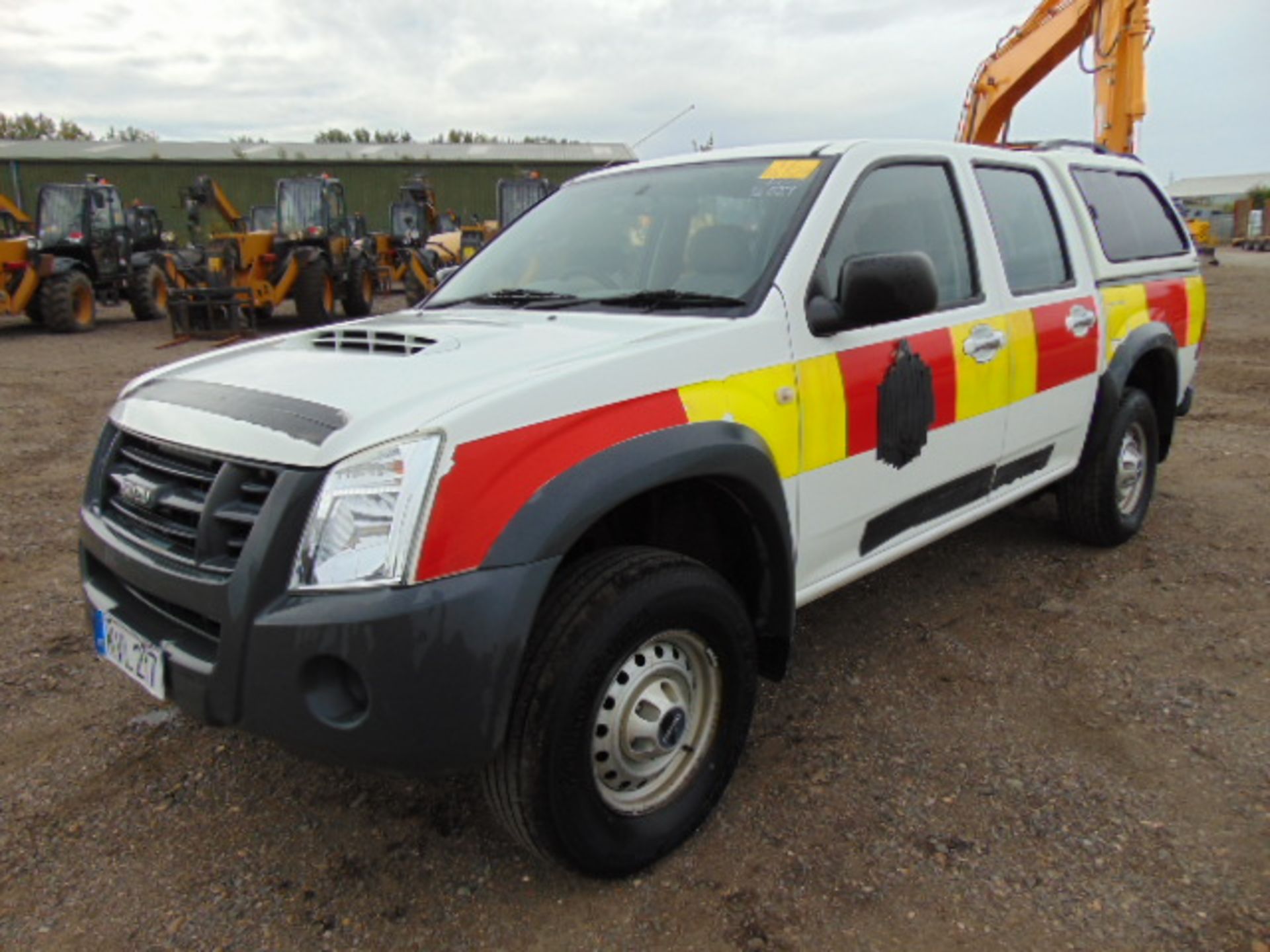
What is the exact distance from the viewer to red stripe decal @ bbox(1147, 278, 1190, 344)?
171 inches

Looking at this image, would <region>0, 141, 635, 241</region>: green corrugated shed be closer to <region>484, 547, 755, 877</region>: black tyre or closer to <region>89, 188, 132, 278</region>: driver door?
<region>89, 188, 132, 278</region>: driver door

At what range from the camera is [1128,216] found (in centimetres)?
442

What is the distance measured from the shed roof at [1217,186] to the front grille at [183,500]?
72821mm

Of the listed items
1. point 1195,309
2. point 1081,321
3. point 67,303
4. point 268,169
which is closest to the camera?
point 1081,321

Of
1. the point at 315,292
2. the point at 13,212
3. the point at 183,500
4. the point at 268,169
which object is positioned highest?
the point at 268,169

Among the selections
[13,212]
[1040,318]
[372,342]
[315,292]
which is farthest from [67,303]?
[1040,318]

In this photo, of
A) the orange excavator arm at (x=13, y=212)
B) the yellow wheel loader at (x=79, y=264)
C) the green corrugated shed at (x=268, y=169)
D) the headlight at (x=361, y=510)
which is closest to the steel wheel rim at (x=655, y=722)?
the headlight at (x=361, y=510)

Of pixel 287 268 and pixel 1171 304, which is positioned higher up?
pixel 287 268

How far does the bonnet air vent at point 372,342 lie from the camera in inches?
97.6

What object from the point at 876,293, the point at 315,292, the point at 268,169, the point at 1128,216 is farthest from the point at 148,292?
the point at 268,169

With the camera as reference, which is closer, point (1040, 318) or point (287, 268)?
point (1040, 318)

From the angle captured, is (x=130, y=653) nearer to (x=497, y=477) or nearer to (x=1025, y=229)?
(x=497, y=477)

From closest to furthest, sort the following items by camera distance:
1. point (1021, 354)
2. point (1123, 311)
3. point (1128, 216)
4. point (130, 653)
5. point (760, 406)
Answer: point (130, 653) < point (760, 406) < point (1021, 354) < point (1123, 311) < point (1128, 216)

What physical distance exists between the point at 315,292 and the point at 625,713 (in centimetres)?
1395
